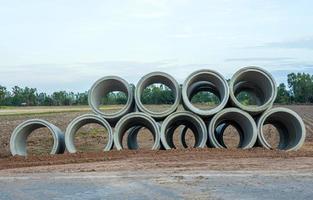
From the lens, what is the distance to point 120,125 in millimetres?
13797

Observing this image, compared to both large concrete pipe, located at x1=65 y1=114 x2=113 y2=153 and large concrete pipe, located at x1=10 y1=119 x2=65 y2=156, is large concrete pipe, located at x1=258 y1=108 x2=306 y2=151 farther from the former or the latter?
large concrete pipe, located at x1=10 y1=119 x2=65 y2=156

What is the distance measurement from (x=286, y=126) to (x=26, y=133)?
7508 mm

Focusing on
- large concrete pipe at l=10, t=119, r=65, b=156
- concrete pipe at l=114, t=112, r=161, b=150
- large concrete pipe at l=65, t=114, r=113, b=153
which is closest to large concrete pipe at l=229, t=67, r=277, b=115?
concrete pipe at l=114, t=112, r=161, b=150

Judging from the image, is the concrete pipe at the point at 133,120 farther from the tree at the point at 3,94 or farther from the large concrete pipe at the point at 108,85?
the tree at the point at 3,94

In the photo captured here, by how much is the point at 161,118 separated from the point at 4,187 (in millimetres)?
6180

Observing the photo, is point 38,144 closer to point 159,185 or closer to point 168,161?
point 168,161

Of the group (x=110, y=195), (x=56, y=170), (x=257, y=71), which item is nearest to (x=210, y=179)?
(x=110, y=195)

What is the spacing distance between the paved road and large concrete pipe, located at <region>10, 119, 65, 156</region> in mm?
4057

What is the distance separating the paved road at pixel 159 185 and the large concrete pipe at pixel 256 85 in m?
4.41

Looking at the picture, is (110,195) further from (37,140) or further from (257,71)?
(37,140)

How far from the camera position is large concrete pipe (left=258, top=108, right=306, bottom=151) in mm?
13969

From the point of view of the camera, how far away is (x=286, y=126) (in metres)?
15.8

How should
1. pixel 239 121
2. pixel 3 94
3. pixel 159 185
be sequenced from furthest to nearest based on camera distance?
1. pixel 3 94
2. pixel 239 121
3. pixel 159 185

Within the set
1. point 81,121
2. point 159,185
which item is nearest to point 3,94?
point 81,121
